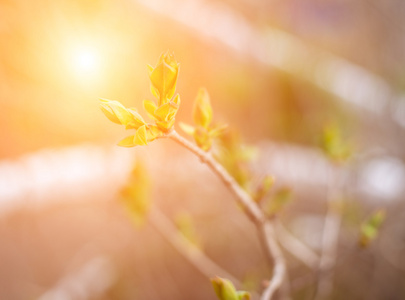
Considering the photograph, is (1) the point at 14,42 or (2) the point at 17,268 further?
(1) the point at 14,42

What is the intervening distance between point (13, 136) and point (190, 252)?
954 mm

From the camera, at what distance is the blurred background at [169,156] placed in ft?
3.16

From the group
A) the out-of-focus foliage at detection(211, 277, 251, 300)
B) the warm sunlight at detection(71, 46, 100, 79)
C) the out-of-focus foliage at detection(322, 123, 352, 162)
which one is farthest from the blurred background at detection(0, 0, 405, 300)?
the out-of-focus foliage at detection(211, 277, 251, 300)

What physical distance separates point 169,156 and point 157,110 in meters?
0.96

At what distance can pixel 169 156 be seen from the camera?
1.20 metres

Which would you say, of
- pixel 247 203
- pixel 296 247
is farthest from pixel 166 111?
pixel 296 247

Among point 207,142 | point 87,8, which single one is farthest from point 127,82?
point 207,142

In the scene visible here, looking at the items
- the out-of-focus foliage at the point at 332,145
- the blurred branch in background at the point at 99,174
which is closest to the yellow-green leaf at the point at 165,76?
the out-of-focus foliage at the point at 332,145

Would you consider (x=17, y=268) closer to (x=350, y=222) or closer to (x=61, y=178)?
(x=61, y=178)

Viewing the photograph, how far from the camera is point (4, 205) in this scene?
3.09ft

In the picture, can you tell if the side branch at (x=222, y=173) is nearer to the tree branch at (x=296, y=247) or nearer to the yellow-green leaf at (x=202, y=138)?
the yellow-green leaf at (x=202, y=138)

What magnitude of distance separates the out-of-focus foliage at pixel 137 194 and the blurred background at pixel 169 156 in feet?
0.46

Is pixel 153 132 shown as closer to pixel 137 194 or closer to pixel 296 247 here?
pixel 137 194

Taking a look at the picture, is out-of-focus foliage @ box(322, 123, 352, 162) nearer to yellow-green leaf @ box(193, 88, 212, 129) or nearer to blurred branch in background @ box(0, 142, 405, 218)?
yellow-green leaf @ box(193, 88, 212, 129)
